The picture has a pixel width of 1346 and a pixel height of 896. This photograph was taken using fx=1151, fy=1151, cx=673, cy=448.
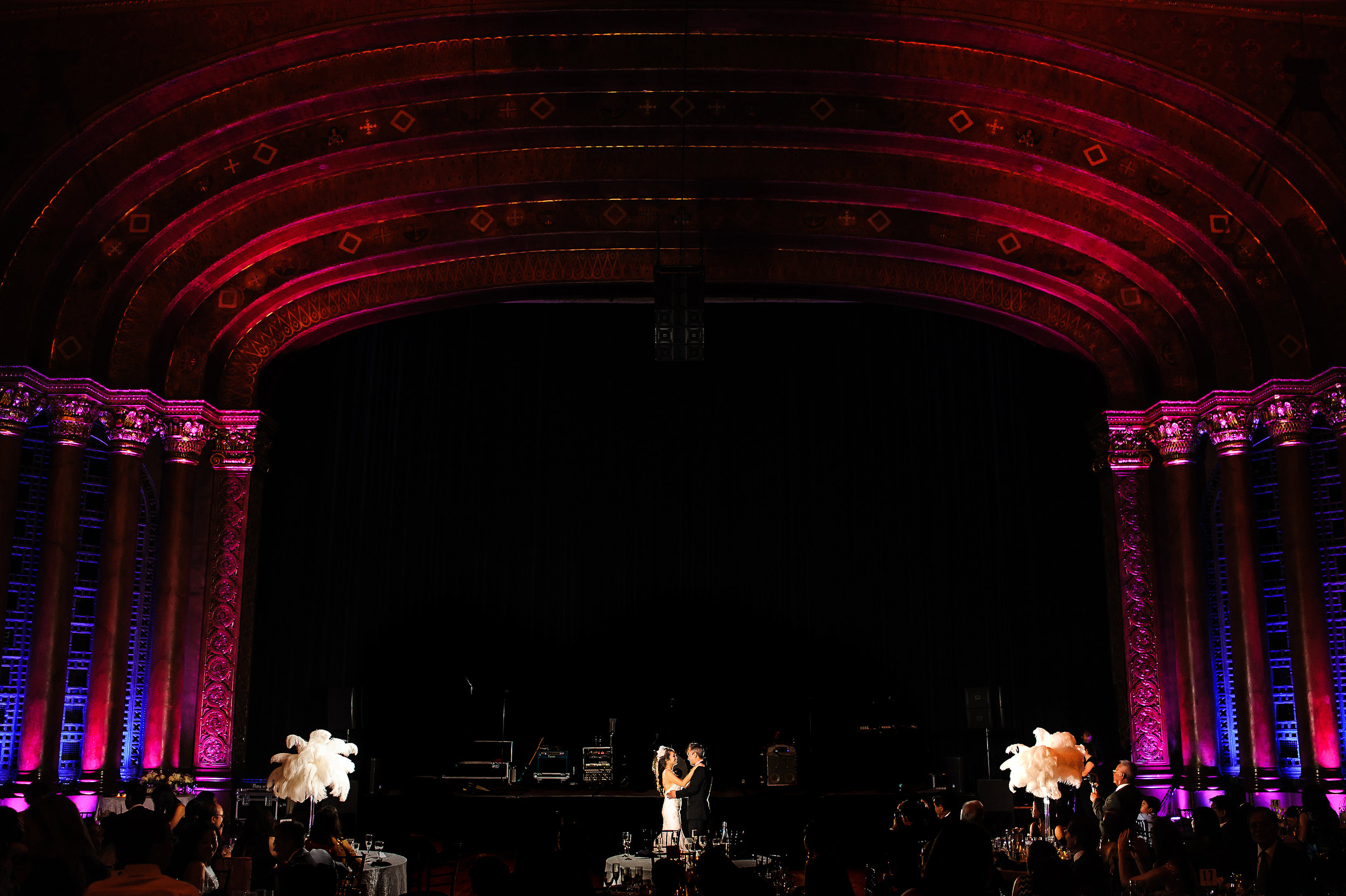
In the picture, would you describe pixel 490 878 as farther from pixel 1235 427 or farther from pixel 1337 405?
pixel 1235 427

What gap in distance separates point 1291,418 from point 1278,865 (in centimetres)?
755

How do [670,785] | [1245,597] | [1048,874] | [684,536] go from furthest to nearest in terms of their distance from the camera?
1. [684,536]
2. [1245,597]
3. [670,785]
4. [1048,874]

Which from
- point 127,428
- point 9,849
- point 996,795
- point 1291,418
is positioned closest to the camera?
point 9,849

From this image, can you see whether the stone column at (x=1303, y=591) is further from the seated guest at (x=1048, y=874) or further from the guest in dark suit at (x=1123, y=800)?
the seated guest at (x=1048, y=874)

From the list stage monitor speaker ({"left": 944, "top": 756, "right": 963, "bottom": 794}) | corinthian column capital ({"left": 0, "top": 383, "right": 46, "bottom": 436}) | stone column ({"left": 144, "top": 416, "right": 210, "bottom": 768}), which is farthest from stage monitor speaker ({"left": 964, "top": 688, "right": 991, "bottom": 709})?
corinthian column capital ({"left": 0, "top": 383, "right": 46, "bottom": 436})

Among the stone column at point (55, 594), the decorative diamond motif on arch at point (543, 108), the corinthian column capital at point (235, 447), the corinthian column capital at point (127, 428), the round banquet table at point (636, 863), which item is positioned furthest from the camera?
the corinthian column capital at point (235, 447)

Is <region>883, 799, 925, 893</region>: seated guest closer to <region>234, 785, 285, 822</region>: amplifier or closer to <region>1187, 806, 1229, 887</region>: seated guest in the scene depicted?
<region>1187, 806, 1229, 887</region>: seated guest

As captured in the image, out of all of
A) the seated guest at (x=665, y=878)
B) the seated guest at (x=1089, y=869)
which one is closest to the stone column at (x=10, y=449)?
the seated guest at (x=665, y=878)

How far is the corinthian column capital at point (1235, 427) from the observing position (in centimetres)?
1429

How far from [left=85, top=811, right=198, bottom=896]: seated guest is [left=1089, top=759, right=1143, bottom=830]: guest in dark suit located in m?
7.27

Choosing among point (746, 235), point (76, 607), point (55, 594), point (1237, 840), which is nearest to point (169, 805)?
point (55, 594)

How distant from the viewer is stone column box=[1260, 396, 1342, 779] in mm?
12508

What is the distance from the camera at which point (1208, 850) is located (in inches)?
320

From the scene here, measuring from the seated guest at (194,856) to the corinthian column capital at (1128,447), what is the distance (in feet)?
42.3
